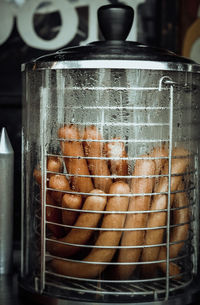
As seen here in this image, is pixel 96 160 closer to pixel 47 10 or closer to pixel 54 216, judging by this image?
pixel 54 216

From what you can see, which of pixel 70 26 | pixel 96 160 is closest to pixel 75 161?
pixel 96 160

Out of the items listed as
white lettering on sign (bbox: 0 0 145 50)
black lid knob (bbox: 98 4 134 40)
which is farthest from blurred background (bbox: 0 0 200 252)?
black lid knob (bbox: 98 4 134 40)

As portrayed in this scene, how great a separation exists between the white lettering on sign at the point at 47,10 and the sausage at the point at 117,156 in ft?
1.42

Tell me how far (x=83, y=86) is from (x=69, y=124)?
0.21ft

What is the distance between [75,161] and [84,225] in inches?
3.9

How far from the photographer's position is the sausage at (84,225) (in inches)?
27.8

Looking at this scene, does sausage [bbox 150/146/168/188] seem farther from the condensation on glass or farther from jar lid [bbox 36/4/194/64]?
jar lid [bbox 36/4/194/64]

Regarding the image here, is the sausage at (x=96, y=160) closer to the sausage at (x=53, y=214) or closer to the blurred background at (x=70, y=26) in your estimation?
the sausage at (x=53, y=214)

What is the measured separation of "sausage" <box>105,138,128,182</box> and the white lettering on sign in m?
0.43

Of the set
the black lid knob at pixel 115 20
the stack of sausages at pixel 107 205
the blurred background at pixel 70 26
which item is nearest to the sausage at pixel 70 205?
the stack of sausages at pixel 107 205

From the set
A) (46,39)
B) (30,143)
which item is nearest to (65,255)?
(30,143)

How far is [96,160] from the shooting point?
726 millimetres

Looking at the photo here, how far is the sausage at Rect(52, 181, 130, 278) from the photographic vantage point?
2.32 ft

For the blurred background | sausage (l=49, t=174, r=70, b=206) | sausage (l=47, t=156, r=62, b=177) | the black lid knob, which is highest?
the blurred background
